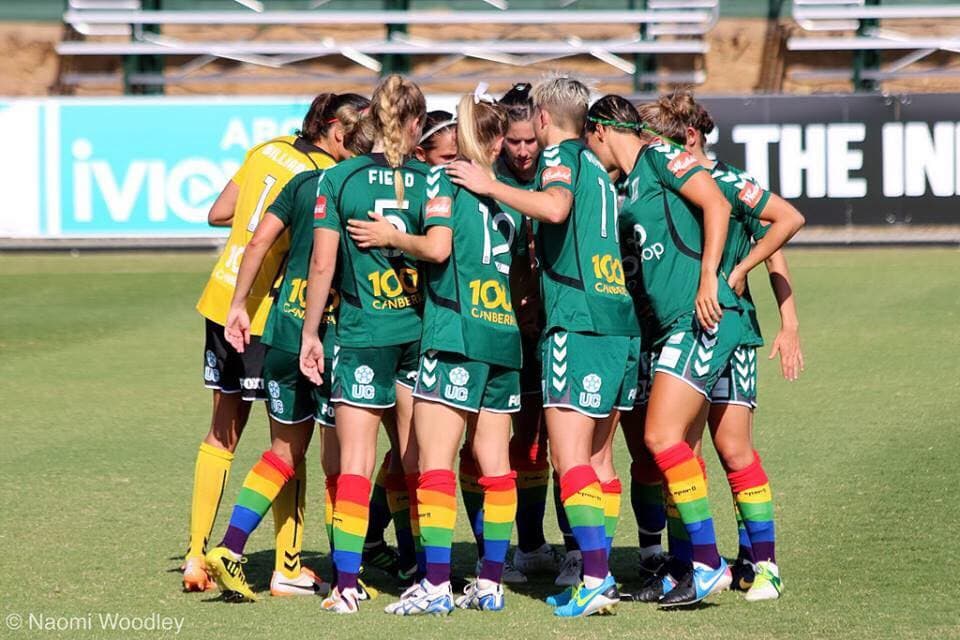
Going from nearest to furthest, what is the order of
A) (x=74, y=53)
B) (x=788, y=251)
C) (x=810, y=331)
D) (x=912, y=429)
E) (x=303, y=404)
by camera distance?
(x=303, y=404), (x=912, y=429), (x=810, y=331), (x=788, y=251), (x=74, y=53)

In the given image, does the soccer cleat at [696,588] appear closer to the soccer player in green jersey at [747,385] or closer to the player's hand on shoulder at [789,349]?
the soccer player in green jersey at [747,385]

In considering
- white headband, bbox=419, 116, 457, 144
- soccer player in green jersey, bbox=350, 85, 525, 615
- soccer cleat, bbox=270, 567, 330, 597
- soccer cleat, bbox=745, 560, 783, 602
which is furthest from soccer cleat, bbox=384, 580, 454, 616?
white headband, bbox=419, 116, 457, 144

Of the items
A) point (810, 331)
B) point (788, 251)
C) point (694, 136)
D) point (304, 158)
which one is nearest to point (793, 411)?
point (810, 331)

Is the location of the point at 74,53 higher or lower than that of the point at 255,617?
higher

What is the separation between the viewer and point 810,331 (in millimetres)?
12703

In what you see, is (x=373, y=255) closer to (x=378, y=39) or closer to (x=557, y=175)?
(x=557, y=175)

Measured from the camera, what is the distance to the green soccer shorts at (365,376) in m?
5.64

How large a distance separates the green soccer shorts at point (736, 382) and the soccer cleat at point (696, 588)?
2.17 ft

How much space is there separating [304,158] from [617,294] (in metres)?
1.56

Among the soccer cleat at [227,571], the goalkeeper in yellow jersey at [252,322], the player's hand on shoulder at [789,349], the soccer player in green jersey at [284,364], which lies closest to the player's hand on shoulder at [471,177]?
the soccer player in green jersey at [284,364]

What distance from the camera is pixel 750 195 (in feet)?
19.2

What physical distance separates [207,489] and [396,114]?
190 centimetres

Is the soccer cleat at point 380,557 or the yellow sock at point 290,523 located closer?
the yellow sock at point 290,523

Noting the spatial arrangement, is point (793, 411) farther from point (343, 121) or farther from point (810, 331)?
point (343, 121)
